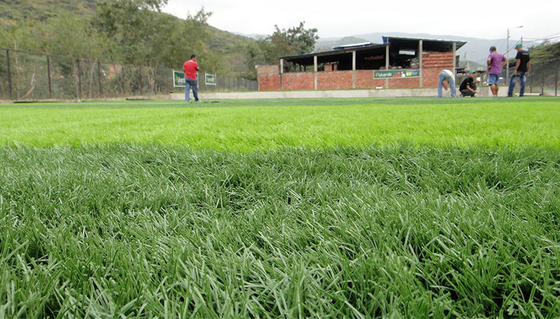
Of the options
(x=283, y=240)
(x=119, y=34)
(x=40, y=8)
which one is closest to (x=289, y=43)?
(x=119, y=34)

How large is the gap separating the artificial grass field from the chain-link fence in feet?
70.2

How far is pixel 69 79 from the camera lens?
2180cm

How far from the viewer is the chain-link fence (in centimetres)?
1880

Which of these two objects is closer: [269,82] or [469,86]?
[469,86]

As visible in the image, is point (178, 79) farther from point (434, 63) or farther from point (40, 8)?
point (40, 8)

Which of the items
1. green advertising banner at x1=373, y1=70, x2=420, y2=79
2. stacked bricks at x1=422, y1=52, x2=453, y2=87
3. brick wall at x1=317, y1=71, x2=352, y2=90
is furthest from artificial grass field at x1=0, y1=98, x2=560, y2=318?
stacked bricks at x1=422, y1=52, x2=453, y2=87

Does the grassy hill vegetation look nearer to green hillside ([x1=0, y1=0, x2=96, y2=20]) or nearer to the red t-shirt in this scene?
green hillside ([x1=0, y1=0, x2=96, y2=20])

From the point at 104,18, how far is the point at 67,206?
54.0m

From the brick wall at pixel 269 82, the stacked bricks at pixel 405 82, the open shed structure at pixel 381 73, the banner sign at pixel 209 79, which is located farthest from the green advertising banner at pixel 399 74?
the banner sign at pixel 209 79

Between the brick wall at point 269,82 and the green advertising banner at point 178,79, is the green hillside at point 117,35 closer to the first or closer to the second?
the green advertising banner at point 178,79

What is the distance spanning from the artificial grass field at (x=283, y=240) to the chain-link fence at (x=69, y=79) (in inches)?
842

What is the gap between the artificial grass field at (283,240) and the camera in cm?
75

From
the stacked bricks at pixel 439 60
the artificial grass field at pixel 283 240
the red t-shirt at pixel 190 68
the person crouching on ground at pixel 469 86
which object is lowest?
the artificial grass field at pixel 283 240

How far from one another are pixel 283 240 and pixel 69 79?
2521cm
